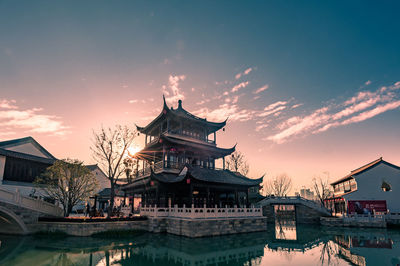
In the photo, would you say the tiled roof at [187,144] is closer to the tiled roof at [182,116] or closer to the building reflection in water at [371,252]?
the tiled roof at [182,116]

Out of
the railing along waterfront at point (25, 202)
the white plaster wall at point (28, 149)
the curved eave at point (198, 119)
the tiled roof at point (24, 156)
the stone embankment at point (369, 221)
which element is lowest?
the stone embankment at point (369, 221)

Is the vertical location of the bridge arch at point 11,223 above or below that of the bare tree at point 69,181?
below

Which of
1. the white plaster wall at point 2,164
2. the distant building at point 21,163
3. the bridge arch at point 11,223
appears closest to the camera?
the bridge arch at point 11,223

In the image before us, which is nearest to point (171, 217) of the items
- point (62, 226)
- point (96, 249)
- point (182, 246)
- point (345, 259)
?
point (182, 246)

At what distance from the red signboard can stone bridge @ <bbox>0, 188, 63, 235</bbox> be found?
33.0 meters

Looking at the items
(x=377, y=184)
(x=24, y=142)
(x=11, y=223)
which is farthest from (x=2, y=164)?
(x=377, y=184)

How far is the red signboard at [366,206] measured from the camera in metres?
28.2

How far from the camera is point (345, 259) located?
12.0 m

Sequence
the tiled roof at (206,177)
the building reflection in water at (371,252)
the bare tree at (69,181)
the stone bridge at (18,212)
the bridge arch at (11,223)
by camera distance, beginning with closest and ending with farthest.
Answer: the building reflection in water at (371,252) → the bridge arch at (11,223) → the stone bridge at (18,212) → the tiled roof at (206,177) → the bare tree at (69,181)

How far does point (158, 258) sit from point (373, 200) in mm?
28752

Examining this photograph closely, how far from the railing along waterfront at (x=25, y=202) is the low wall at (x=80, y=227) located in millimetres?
1353

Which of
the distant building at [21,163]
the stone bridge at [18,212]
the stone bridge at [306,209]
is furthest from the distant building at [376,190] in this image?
the distant building at [21,163]

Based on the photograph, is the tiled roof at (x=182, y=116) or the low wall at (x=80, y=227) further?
the tiled roof at (x=182, y=116)

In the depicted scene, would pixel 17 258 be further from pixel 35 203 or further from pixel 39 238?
pixel 35 203
